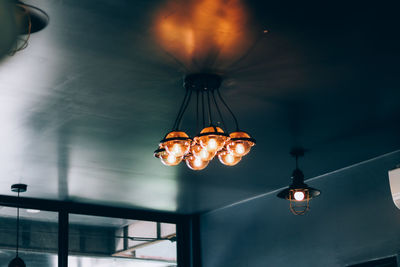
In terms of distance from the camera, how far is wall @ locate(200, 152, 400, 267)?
6.04 m

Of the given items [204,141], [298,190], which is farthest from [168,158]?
[298,190]

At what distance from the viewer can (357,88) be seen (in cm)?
446

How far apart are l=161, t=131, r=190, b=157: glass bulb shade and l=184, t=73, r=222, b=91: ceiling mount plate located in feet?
1.44

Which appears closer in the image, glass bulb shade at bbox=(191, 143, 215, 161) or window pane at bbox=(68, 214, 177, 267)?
glass bulb shade at bbox=(191, 143, 215, 161)

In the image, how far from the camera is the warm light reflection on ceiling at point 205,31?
330cm

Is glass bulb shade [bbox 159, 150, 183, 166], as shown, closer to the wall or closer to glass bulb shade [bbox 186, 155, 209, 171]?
glass bulb shade [bbox 186, 155, 209, 171]

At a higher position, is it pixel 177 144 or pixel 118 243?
pixel 177 144

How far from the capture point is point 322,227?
261 inches

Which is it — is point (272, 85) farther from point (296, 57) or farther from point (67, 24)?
point (67, 24)

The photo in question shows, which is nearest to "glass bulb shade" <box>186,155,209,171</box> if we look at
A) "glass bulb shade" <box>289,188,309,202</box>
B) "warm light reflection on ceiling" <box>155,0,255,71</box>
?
"warm light reflection on ceiling" <box>155,0,255,71</box>

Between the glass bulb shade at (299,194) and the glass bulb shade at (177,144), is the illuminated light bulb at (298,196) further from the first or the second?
the glass bulb shade at (177,144)

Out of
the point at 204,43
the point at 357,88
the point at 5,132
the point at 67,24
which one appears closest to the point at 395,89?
the point at 357,88

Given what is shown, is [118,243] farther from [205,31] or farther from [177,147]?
[205,31]

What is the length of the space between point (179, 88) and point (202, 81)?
0.23 metres
